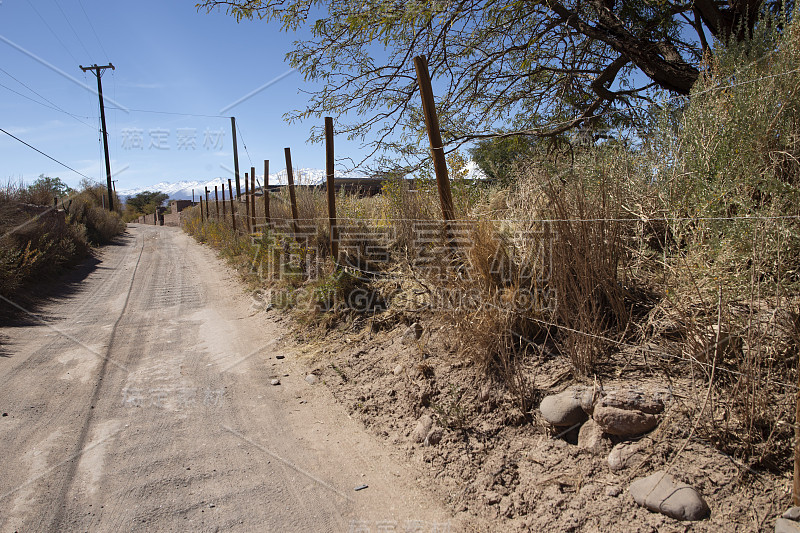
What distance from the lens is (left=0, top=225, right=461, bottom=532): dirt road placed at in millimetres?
2578

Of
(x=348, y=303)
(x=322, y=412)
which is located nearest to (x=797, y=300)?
(x=322, y=412)

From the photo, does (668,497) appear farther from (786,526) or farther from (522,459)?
(522,459)

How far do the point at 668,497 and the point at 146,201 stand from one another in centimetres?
7962

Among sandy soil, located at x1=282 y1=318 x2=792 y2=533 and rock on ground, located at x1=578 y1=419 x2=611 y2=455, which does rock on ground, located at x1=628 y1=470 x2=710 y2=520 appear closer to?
sandy soil, located at x1=282 y1=318 x2=792 y2=533

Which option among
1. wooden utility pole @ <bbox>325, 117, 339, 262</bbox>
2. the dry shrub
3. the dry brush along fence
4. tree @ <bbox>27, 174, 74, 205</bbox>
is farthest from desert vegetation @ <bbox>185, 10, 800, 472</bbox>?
tree @ <bbox>27, 174, 74, 205</bbox>

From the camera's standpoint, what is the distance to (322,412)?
390 cm

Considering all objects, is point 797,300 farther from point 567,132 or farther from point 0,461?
point 567,132

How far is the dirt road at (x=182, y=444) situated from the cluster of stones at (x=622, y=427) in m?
0.87

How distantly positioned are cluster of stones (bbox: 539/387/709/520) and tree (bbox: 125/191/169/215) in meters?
69.3

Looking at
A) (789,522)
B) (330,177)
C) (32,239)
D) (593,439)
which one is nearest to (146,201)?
(32,239)

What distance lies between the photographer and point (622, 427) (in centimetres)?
243

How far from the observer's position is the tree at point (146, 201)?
64.2 metres

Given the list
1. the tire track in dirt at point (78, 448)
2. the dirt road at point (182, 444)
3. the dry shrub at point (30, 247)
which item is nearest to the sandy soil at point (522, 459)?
the dirt road at point (182, 444)

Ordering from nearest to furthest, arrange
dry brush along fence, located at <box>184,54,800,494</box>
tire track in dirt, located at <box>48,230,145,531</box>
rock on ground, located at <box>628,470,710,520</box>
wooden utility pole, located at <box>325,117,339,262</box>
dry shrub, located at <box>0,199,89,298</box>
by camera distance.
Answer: rock on ground, located at <box>628,470,710,520</box>, dry brush along fence, located at <box>184,54,800,494</box>, tire track in dirt, located at <box>48,230,145,531</box>, wooden utility pole, located at <box>325,117,339,262</box>, dry shrub, located at <box>0,199,89,298</box>
